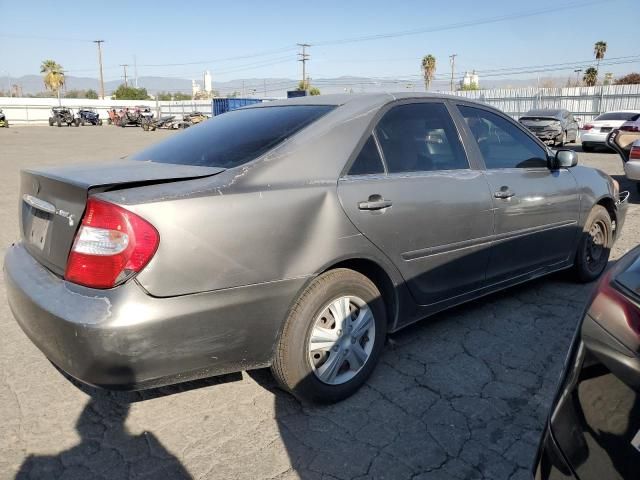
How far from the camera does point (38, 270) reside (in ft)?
8.21

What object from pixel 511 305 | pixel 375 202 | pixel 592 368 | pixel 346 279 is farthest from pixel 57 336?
pixel 511 305

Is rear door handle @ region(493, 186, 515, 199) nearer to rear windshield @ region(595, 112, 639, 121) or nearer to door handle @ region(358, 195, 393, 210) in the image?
door handle @ region(358, 195, 393, 210)

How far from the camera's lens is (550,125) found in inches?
762

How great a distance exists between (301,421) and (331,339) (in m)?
0.45

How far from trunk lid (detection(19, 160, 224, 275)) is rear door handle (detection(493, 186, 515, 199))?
→ 1.97m

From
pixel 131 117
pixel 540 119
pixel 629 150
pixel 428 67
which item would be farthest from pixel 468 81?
pixel 629 150

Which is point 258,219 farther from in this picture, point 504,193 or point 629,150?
point 629,150

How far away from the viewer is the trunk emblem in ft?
7.52

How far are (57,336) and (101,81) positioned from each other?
291 ft

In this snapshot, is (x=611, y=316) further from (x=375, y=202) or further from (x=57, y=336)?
(x=57, y=336)

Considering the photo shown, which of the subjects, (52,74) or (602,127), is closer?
(602,127)

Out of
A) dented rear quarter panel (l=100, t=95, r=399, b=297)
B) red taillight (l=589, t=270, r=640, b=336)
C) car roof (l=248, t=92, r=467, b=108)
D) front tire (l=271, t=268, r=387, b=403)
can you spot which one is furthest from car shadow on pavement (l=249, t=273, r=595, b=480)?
car roof (l=248, t=92, r=467, b=108)

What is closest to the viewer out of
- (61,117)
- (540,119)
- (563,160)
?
(563,160)

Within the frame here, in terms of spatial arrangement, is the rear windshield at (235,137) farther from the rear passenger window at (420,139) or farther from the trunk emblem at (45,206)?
the trunk emblem at (45,206)
